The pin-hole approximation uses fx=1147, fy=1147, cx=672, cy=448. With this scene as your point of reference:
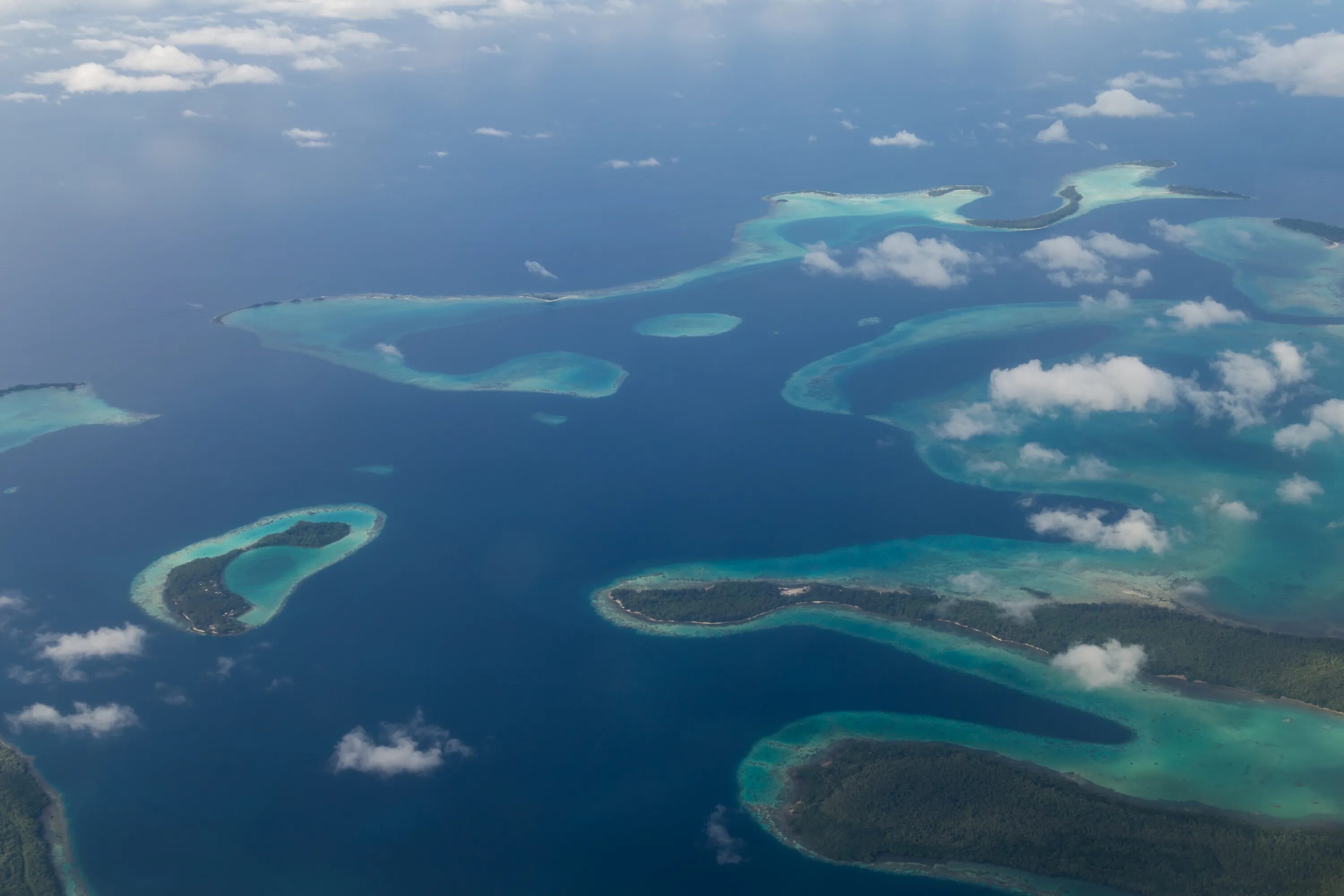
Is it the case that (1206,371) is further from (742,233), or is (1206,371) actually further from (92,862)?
(92,862)

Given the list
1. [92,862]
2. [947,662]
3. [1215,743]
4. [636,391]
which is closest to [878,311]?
[636,391]

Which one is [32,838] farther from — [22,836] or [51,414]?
[51,414]

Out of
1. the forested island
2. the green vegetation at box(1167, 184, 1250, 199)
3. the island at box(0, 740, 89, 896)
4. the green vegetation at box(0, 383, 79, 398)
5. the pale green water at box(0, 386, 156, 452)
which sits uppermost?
the green vegetation at box(1167, 184, 1250, 199)

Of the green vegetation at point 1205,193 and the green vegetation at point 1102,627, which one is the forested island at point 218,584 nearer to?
the green vegetation at point 1102,627

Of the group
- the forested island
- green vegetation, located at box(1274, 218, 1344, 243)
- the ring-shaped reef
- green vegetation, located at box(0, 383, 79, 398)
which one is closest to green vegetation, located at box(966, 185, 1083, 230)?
the ring-shaped reef

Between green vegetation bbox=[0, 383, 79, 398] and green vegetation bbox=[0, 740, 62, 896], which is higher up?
green vegetation bbox=[0, 383, 79, 398]

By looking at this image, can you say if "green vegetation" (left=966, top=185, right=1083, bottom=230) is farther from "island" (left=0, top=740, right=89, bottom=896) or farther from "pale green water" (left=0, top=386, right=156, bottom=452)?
"island" (left=0, top=740, right=89, bottom=896)

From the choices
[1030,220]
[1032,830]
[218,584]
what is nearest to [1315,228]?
[1030,220]
